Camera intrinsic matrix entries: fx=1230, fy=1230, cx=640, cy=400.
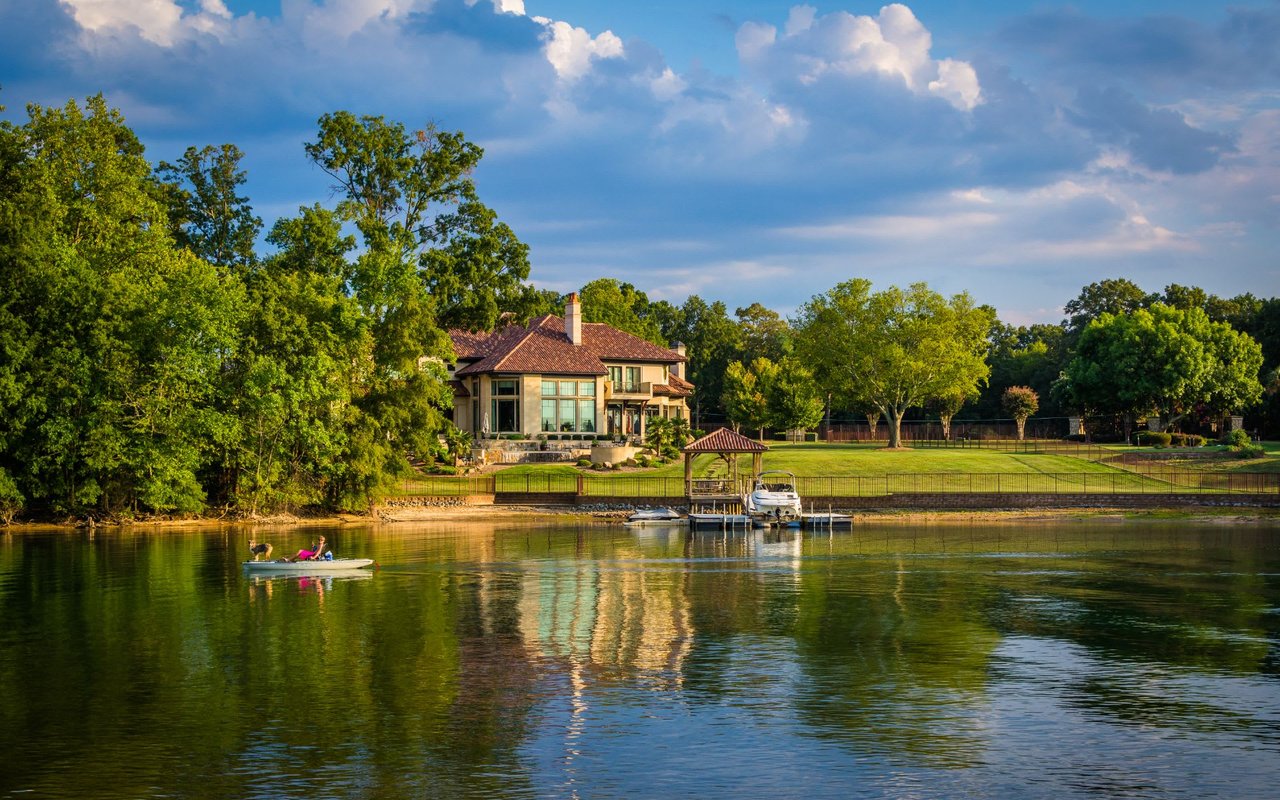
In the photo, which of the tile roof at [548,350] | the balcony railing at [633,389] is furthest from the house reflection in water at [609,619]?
the balcony railing at [633,389]

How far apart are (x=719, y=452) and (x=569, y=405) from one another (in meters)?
21.5

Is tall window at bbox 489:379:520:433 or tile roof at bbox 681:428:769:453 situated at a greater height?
tall window at bbox 489:379:520:433

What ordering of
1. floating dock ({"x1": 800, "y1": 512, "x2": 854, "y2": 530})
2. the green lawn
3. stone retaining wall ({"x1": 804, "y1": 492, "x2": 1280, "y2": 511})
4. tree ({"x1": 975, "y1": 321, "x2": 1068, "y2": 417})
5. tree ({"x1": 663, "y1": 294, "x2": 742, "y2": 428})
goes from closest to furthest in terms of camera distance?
floating dock ({"x1": 800, "y1": 512, "x2": 854, "y2": 530}), stone retaining wall ({"x1": 804, "y1": 492, "x2": 1280, "y2": 511}), the green lawn, tree ({"x1": 975, "y1": 321, "x2": 1068, "y2": 417}), tree ({"x1": 663, "y1": 294, "x2": 742, "y2": 428})

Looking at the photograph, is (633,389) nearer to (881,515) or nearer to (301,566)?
(881,515)

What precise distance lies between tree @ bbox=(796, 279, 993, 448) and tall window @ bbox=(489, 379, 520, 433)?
27693mm

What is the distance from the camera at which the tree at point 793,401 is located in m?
119

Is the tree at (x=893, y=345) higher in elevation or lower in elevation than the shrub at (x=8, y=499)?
higher

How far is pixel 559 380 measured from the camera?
286ft

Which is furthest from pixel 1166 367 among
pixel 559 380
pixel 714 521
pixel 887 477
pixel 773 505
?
pixel 714 521

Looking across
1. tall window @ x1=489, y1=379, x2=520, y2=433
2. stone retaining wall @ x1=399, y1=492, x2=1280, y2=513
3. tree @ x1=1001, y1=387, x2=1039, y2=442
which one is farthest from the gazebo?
tree @ x1=1001, y1=387, x2=1039, y2=442

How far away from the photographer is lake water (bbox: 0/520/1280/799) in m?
19.1

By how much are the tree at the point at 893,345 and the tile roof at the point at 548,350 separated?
13427mm

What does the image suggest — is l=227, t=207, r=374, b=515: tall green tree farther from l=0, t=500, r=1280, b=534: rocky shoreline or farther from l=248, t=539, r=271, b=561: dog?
l=248, t=539, r=271, b=561: dog

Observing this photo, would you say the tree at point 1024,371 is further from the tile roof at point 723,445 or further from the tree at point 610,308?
the tile roof at point 723,445
